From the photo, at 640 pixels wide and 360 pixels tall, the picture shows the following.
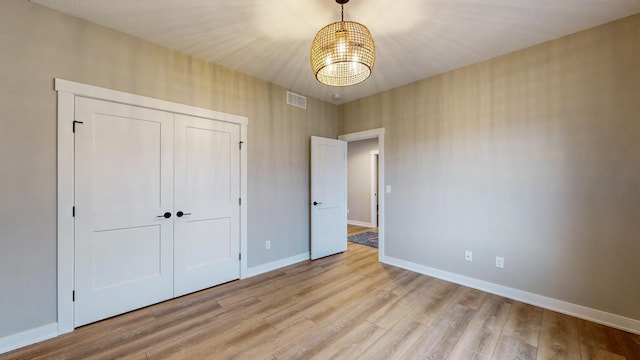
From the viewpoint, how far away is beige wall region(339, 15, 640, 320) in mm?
2197

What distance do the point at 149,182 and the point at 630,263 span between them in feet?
15.1

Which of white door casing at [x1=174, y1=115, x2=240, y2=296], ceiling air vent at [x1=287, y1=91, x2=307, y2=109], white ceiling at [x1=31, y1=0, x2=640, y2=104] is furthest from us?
ceiling air vent at [x1=287, y1=91, x2=307, y2=109]

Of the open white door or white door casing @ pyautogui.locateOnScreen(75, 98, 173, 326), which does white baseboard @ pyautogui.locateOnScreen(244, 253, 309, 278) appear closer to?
the open white door

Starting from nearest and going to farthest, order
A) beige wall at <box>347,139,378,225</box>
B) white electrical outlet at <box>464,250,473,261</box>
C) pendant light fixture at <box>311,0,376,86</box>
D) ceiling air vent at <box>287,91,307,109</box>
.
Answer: pendant light fixture at <box>311,0,376,86</box>
white electrical outlet at <box>464,250,473,261</box>
ceiling air vent at <box>287,91,307,109</box>
beige wall at <box>347,139,378,225</box>

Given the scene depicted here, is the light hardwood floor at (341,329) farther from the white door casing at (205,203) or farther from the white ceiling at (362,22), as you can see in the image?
the white ceiling at (362,22)

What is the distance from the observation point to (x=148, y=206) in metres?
2.57

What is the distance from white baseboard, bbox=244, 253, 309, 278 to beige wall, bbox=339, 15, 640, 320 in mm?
1590

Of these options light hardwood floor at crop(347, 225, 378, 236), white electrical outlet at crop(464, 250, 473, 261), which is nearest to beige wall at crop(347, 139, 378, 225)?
light hardwood floor at crop(347, 225, 378, 236)

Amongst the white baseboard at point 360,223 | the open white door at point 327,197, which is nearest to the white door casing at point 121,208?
the open white door at point 327,197

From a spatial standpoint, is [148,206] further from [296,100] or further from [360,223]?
[360,223]

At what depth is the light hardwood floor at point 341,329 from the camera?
188cm

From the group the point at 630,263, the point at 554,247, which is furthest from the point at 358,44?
the point at 630,263

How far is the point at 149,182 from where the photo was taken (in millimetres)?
2574

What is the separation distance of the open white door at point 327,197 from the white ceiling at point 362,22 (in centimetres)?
162
